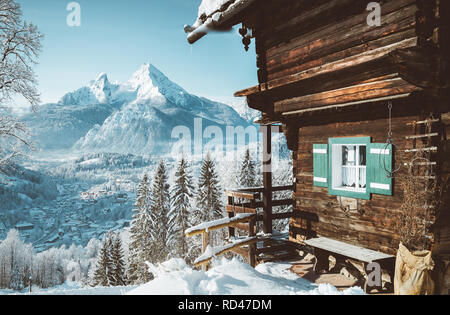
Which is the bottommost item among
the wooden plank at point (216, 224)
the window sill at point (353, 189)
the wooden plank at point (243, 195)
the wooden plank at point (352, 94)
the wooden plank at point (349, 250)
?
the wooden plank at point (349, 250)

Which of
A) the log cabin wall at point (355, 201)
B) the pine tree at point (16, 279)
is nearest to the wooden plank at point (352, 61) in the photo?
the log cabin wall at point (355, 201)

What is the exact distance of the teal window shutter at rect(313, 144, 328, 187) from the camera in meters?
7.47

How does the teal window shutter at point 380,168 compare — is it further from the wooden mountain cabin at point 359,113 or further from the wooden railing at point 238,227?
the wooden railing at point 238,227

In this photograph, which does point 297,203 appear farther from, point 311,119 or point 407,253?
point 407,253

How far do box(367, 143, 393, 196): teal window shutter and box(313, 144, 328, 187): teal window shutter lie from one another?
120 cm

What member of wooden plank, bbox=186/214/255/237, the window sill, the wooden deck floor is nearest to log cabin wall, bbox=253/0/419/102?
the window sill

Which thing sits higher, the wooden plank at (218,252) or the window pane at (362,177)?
the window pane at (362,177)

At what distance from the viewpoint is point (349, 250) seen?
6.28 metres

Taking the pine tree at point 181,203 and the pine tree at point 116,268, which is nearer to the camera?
the pine tree at point 116,268

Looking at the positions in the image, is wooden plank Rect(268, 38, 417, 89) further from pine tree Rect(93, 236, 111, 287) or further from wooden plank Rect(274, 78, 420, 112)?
pine tree Rect(93, 236, 111, 287)

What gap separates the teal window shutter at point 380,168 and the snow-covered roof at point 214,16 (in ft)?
15.5

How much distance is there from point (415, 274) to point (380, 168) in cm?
233

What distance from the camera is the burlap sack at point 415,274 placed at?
4.52 metres
